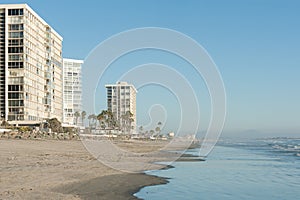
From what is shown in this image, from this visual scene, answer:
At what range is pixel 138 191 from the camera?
18.0 meters

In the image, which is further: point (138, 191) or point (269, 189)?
point (269, 189)

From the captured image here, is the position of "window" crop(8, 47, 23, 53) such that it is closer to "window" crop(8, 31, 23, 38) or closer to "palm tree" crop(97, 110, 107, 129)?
"window" crop(8, 31, 23, 38)

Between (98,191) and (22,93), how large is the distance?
75986 mm

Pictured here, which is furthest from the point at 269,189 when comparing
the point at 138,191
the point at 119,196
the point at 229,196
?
the point at 119,196

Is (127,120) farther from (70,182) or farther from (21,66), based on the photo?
(70,182)

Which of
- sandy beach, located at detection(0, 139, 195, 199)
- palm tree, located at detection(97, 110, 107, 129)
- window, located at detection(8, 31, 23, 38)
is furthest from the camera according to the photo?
palm tree, located at detection(97, 110, 107, 129)

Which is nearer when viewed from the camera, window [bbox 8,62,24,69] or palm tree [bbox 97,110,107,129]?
window [bbox 8,62,24,69]

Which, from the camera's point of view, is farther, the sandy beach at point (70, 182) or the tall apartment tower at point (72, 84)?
the tall apartment tower at point (72, 84)

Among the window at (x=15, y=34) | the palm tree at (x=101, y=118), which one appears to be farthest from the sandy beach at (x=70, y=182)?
the palm tree at (x=101, y=118)

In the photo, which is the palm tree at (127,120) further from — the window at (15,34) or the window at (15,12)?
the window at (15,12)

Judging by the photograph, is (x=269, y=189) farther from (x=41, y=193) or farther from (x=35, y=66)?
(x=35, y=66)

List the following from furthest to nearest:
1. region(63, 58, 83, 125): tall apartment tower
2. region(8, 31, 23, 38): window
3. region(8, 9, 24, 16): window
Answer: region(63, 58, 83, 125): tall apartment tower
region(8, 9, 24, 16): window
region(8, 31, 23, 38): window

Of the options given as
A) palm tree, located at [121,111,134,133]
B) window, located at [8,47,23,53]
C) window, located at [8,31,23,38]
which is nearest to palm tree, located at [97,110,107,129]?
palm tree, located at [121,111,134,133]

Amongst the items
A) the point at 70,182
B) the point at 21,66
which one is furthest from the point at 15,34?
the point at 70,182
